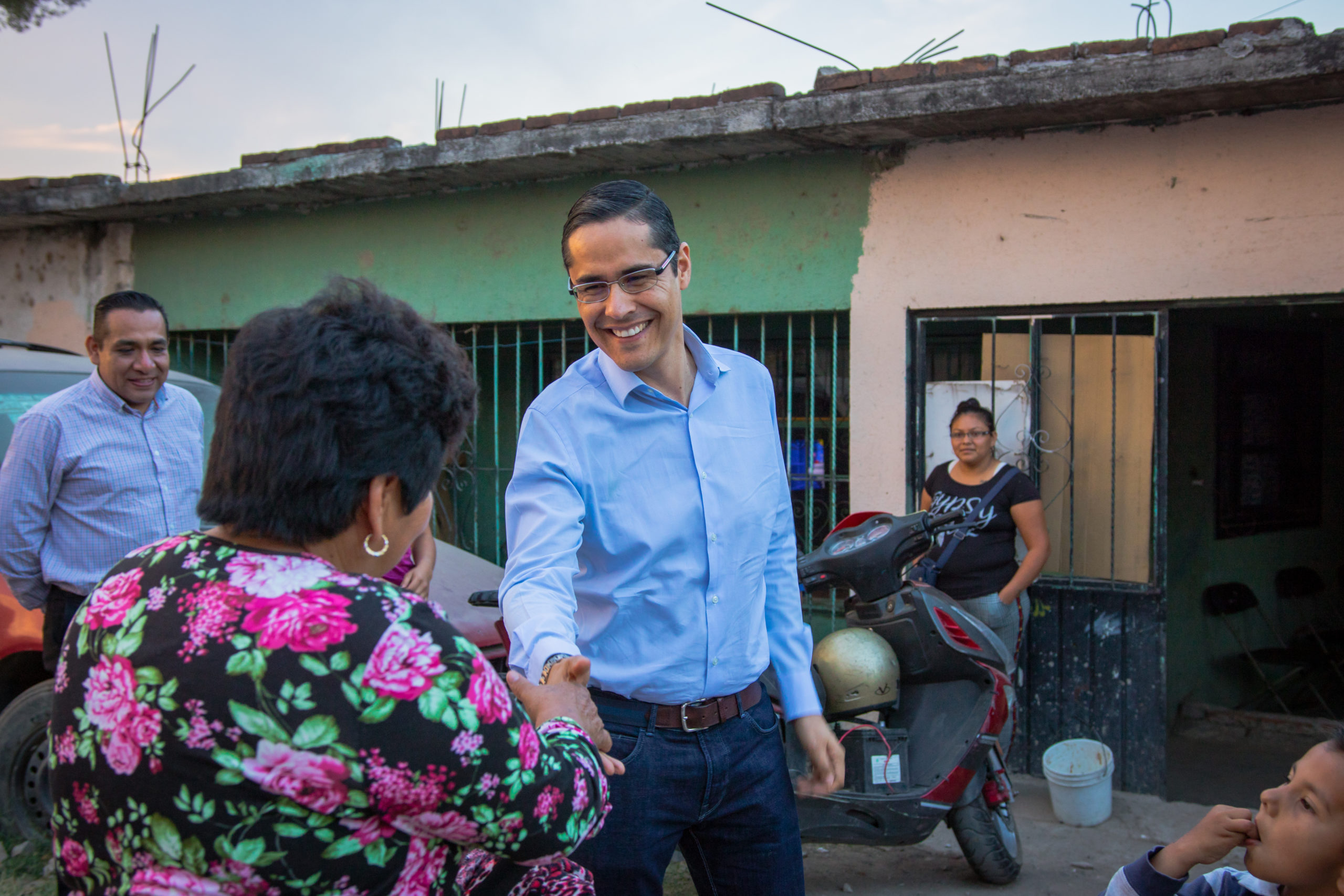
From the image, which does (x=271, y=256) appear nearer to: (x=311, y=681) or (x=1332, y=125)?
(x=1332, y=125)

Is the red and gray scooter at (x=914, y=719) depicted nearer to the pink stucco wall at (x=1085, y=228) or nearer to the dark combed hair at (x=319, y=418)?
the pink stucco wall at (x=1085, y=228)

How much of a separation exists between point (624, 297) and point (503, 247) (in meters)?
4.26

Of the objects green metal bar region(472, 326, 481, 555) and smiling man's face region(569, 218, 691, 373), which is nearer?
smiling man's face region(569, 218, 691, 373)

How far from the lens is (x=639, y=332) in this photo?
6.48 feet

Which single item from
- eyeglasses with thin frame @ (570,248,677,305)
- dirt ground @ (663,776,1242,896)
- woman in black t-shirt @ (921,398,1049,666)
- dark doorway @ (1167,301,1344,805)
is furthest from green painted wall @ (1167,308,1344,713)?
eyeglasses with thin frame @ (570,248,677,305)

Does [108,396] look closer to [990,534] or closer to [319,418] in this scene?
[319,418]

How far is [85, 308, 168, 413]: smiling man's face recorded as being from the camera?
3.41 meters

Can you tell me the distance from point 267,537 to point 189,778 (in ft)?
0.88

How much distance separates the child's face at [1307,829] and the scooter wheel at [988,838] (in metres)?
1.90

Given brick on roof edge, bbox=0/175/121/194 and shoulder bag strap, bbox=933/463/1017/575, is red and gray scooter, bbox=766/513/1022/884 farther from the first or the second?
brick on roof edge, bbox=0/175/121/194

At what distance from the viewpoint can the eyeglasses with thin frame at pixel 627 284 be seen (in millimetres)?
1944

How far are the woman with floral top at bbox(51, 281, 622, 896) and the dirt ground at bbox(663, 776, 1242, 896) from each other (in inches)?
109

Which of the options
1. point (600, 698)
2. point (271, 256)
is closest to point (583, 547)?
point (600, 698)

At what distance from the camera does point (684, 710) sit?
75.7 inches
